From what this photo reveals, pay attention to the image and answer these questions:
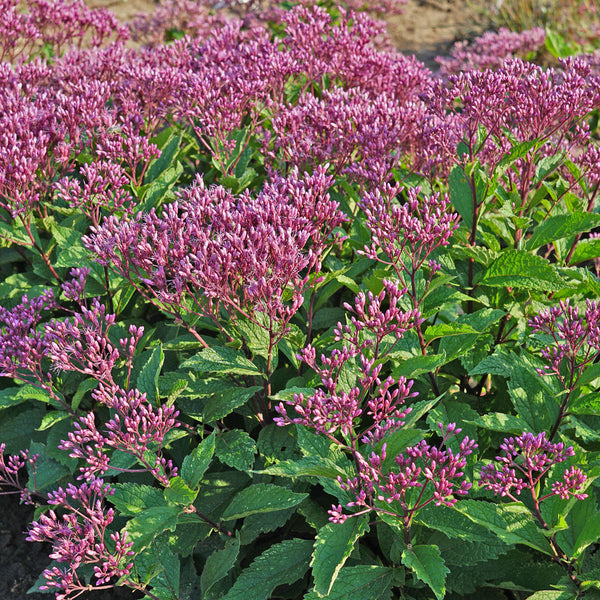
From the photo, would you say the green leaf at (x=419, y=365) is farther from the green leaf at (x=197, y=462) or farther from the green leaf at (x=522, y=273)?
the green leaf at (x=197, y=462)

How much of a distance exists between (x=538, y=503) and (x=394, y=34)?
32.1 feet

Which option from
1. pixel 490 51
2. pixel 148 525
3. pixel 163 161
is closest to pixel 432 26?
pixel 490 51

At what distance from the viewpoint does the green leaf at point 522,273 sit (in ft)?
11.0

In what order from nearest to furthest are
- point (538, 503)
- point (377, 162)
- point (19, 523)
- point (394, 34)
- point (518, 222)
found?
point (538, 503)
point (518, 222)
point (377, 162)
point (19, 523)
point (394, 34)

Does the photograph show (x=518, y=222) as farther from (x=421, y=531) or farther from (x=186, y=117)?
(x=186, y=117)

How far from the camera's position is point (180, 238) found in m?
3.09

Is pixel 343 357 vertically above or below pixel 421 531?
above

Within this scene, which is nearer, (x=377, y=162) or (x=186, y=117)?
(x=377, y=162)

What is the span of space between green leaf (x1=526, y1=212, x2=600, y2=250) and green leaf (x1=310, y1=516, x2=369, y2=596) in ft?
6.46

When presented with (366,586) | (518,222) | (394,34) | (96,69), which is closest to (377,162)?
(518,222)

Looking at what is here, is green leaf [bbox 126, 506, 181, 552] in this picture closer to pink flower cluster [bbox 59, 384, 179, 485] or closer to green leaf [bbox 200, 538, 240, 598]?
pink flower cluster [bbox 59, 384, 179, 485]

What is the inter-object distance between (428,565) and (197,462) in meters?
1.17

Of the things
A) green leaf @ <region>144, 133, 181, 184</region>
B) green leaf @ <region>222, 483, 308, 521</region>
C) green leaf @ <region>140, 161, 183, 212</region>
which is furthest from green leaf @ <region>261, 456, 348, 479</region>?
green leaf @ <region>144, 133, 181, 184</region>

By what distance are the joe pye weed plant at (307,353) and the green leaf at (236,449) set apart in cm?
1
